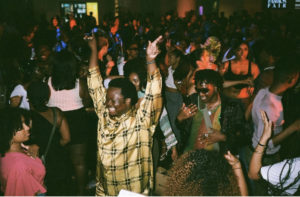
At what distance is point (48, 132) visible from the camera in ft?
9.58

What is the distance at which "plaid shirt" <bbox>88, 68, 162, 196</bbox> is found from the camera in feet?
7.39

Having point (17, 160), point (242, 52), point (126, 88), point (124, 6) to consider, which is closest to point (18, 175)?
point (17, 160)

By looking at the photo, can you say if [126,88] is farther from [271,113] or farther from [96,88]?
[271,113]

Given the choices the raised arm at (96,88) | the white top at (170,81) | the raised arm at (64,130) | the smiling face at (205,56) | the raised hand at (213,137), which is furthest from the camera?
the smiling face at (205,56)

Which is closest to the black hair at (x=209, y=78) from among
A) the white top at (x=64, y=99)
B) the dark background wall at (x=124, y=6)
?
the white top at (x=64, y=99)

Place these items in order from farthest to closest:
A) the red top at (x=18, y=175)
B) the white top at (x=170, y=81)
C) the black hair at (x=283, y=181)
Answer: the white top at (x=170, y=81), the red top at (x=18, y=175), the black hair at (x=283, y=181)

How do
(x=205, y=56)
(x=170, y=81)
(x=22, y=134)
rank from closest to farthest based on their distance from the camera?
(x=22, y=134), (x=170, y=81), (x=205, y=56)

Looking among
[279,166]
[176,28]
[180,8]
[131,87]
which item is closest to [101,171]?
[131,87]

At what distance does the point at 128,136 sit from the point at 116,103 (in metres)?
0.25

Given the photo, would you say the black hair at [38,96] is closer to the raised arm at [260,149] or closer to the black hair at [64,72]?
the black hair at [64,72]

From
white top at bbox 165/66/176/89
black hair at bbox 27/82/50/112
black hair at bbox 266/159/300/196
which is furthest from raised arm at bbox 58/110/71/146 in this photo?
black hair at bbox 266/159/300/196

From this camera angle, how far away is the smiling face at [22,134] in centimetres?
238

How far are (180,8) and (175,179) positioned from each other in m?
16.9

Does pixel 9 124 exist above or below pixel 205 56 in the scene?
below
